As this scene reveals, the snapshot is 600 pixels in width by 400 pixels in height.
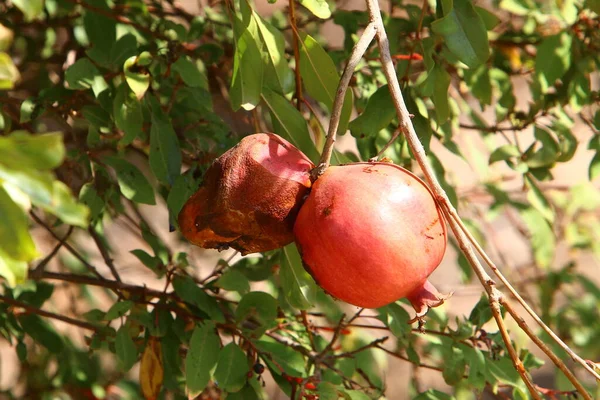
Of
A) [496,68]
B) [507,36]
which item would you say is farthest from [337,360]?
[507,36]

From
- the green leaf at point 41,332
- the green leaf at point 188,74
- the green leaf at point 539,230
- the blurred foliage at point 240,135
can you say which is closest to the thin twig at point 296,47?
the blurred foliage at point 240,135

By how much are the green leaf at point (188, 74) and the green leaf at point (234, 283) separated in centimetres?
34

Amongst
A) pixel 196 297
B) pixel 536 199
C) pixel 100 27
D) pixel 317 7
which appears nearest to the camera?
pixel 317 7

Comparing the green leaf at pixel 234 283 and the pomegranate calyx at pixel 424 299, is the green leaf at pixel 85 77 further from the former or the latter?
the pomegranate calyx at pixel 424 299

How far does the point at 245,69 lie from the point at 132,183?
0.37 meters

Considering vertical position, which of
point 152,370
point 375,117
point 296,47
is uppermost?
point 296,47

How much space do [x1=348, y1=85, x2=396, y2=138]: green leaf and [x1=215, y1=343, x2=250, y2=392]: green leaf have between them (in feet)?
1.36

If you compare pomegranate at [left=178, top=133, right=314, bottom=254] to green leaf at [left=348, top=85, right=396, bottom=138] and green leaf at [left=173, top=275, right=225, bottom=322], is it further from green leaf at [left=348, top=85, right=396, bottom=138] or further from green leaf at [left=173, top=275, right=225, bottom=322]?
green leaf at [left=173, top=275, right=225, bottom=322]

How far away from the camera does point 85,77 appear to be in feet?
4.68

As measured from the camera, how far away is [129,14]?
74.7 inches

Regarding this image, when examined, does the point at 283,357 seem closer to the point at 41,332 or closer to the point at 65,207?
the point at 41,332

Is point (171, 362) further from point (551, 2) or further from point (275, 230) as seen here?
point (551, 2)

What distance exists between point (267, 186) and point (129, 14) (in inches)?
39.4

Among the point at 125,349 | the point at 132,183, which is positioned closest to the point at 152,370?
the point at 125,349
